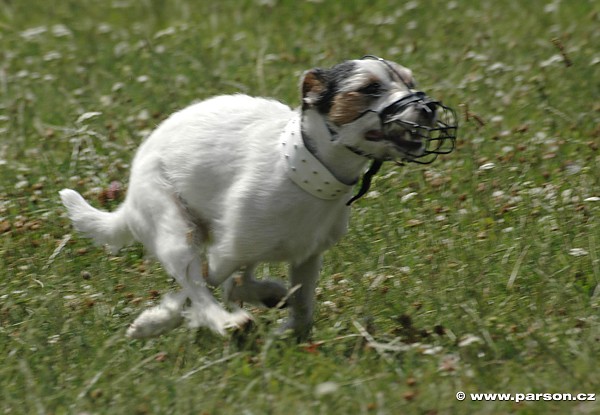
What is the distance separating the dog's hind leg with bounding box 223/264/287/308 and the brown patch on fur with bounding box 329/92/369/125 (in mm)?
997

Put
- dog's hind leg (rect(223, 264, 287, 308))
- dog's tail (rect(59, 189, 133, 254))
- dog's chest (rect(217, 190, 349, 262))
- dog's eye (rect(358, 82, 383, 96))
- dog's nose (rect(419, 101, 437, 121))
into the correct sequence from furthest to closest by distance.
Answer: dog's tail (rect(59, 189, 133, 254)) → dog's hind leg (rect(223, 264, 287, 308)) → dog's chest (rect(217, 190, 349, 262)) → dog's eye (rect(358, 82, 383, 96)) → dog's nose (rect(419, 101, 437, 121))

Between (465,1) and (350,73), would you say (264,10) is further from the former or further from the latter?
(350,73)

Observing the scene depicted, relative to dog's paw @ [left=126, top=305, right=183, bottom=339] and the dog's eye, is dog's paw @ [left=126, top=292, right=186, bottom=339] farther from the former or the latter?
the dog's eye

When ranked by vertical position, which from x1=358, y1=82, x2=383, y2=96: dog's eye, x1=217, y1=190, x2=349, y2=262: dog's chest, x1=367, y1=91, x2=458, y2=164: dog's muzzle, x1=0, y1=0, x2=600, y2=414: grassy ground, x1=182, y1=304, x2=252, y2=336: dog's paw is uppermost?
x1=358, y1=82, x2=383, y2=96: dog's eye

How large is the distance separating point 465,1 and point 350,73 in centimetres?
520

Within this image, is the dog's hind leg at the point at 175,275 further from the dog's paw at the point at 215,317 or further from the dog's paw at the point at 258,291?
the dog's paw at the point at 258,291

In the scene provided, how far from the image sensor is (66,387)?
15.4ft

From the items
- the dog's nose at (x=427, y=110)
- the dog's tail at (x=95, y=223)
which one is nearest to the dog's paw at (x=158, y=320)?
the dog's tail at (x=95, y=223)

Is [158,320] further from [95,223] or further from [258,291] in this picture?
[95,223]

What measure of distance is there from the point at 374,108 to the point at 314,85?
26cm

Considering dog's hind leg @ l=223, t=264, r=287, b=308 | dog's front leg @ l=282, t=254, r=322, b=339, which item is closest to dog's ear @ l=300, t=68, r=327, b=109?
dog's front leg @ l=282, t=254, r=322, b=339

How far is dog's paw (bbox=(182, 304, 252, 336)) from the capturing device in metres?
4.93

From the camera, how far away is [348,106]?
4625mm

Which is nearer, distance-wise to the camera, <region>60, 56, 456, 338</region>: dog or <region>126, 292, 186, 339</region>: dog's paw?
<region>60, 56, 456, 338</region>: dog
